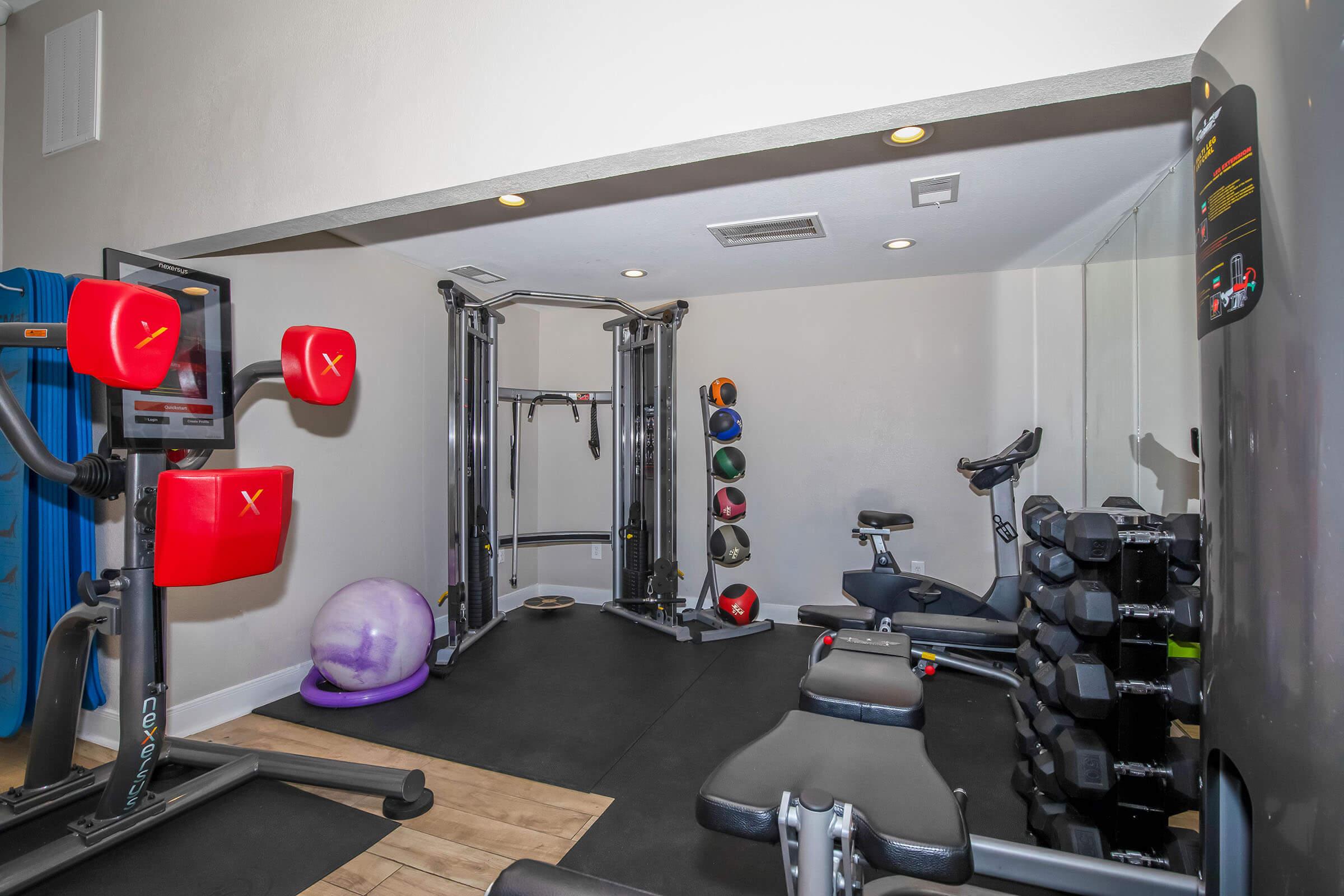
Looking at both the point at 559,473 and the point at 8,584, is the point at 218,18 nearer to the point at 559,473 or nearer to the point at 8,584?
the point at 8,584

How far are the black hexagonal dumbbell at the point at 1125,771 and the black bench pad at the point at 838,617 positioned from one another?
1.31 meters

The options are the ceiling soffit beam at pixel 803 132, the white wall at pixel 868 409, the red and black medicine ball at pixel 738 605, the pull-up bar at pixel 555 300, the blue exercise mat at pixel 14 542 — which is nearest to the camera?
the ceiling soffit beam at pixel 803 132

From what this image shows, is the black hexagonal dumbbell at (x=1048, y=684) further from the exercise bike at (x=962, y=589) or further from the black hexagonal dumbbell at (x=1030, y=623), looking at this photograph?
the exercise bike at (x=962, y=589)

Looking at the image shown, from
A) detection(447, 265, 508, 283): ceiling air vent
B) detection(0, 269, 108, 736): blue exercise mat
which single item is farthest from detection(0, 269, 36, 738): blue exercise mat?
detection(447, 265, 508, 283): ceiling air vent

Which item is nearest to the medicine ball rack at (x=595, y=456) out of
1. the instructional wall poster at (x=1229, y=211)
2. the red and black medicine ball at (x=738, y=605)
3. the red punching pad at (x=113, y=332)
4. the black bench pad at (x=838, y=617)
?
the red and black medicine ball at (x=738, y=605)

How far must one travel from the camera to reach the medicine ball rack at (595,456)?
145 inches

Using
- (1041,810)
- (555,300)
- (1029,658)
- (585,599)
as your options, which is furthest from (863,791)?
(585,599)

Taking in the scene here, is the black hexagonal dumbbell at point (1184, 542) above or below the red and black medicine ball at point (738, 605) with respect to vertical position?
above

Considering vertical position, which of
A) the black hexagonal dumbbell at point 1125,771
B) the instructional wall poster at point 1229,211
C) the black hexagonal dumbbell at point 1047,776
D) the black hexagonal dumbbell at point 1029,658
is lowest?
the black hexagonal dumbbell at point 1047,776

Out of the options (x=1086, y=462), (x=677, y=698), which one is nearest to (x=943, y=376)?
(x=1086, y=462)

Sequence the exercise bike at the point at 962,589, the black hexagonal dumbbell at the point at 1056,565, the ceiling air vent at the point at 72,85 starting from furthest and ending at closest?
the exercise bike at the point at 962,589
the ceiling air vent at the point at 72,85
the black hexagonal dumbbell at the point at 1056,565

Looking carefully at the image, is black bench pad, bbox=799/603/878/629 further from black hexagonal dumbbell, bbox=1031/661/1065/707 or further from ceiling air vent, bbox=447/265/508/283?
ceiling air vent, bbox=447/265/508/283

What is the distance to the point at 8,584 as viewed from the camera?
2334 millimetres

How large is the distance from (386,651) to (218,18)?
8.33 ft
